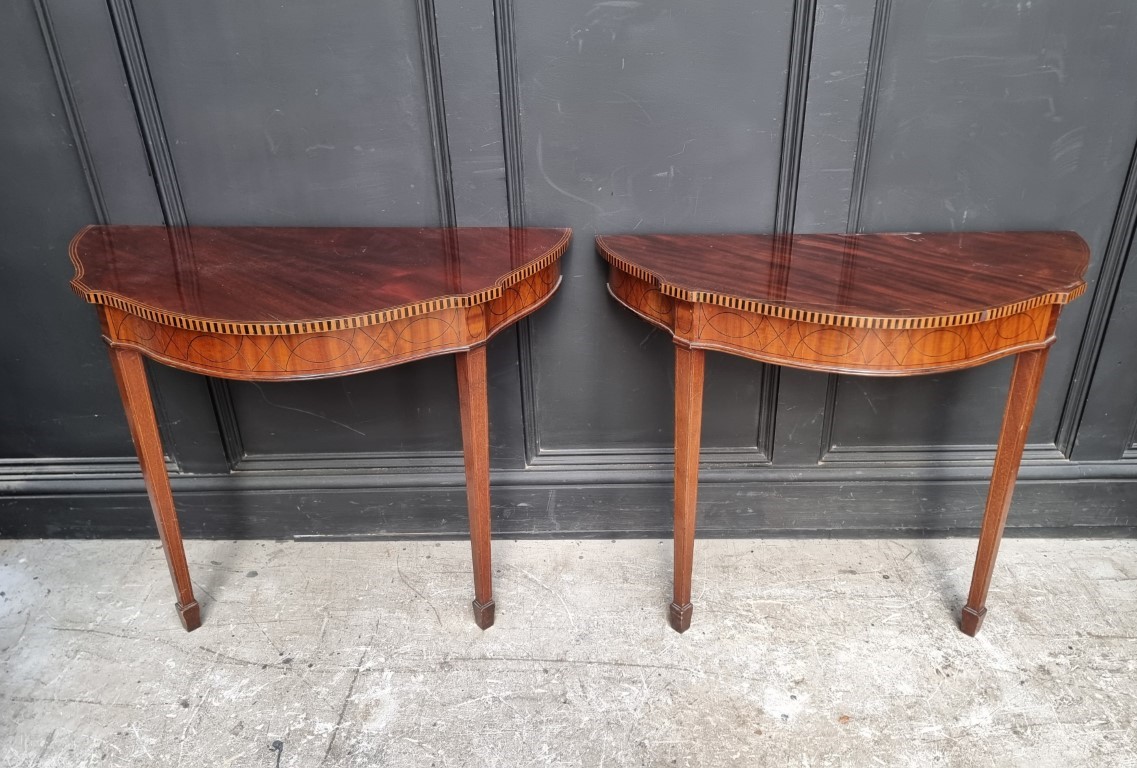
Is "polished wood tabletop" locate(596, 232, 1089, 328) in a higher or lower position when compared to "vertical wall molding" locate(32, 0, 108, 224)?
lower

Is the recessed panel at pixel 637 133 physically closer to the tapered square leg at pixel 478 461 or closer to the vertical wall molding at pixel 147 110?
the tapered square leg at pixel 478 461

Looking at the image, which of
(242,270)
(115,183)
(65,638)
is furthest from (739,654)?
(115,183)

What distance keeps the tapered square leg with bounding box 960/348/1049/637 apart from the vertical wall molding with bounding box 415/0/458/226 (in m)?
1.44

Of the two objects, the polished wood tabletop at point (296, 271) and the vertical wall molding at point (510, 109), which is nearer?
the polished wood tabletop at point (296, 271)

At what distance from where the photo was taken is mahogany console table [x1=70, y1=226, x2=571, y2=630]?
1450mm

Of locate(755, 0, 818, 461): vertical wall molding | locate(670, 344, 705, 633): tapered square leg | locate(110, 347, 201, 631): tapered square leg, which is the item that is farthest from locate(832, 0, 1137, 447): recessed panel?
locate(110, 347, 201, 631): tapered square leg

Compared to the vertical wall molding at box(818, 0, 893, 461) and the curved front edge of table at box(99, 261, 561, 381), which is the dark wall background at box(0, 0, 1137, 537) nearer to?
the vertical wall molding at box(818, 0, 893, 461)

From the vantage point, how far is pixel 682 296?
1.54m

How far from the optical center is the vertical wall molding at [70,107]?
1814mm

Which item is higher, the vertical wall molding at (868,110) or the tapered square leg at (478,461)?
the vertical wall molding at (868,110)

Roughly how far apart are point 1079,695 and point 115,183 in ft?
9.10

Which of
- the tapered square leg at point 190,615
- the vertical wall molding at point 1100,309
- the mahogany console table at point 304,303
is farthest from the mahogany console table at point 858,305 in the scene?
the tapered square leg at point 190,615

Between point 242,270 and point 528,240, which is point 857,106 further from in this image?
point 242,270

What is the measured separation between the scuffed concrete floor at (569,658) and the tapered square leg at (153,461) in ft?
0.33
